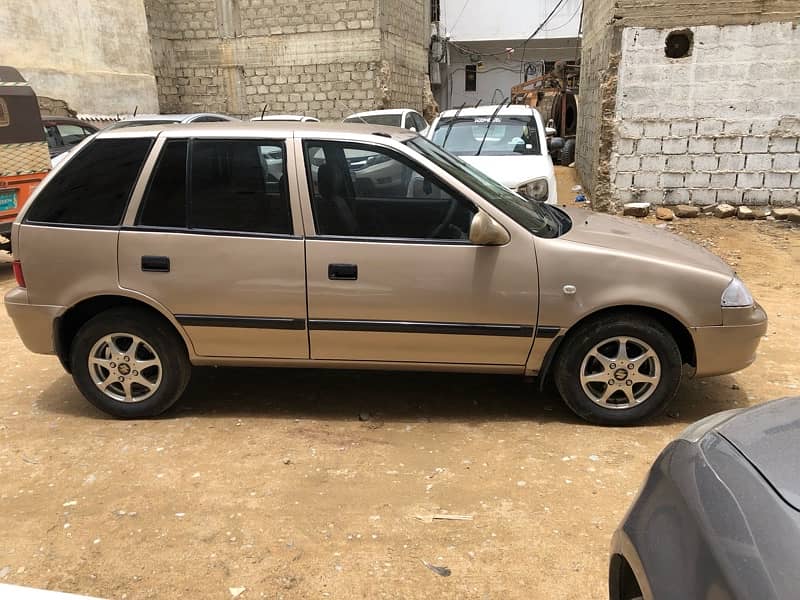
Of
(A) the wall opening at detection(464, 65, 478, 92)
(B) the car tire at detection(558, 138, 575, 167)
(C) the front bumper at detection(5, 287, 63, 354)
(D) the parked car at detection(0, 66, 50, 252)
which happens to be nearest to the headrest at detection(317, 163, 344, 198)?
(C) the front bumper at detection(5, 287, 63, 354)

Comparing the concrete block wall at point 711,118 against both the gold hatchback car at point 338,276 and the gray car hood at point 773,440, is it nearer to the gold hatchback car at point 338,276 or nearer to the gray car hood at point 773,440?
the gold hatchback car at point 338,276

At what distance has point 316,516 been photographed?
2955 mm

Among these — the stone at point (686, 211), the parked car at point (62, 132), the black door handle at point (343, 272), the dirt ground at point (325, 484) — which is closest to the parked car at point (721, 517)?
the dirt ground at point (325, 484)

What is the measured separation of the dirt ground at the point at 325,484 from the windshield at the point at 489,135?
13.5 feet

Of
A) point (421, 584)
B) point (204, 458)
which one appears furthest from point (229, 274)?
point (421, 584)

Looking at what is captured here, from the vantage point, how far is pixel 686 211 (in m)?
9.71

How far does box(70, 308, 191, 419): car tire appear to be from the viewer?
3.77 m

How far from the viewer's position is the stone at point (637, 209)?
385 inches

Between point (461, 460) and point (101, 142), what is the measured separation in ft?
9.18

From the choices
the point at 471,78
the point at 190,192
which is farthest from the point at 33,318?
the point at 471,78

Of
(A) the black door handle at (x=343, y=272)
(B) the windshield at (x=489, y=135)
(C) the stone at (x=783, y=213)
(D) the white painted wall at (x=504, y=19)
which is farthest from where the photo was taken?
(D) the white painted wall at (x=504, y=19)

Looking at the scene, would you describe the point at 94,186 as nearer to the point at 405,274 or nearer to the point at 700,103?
the point at 405,274

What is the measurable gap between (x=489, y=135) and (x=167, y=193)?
5.34 m

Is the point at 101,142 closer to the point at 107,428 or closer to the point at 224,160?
the point at 224,160
